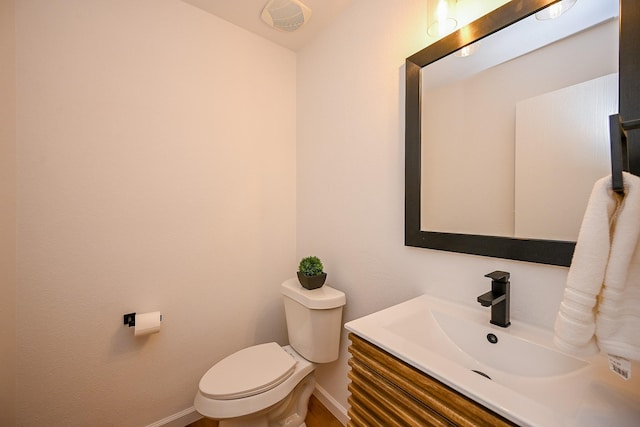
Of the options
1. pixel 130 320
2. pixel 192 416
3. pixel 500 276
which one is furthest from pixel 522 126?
pixel 192 416

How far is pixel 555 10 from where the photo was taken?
767 millimetres

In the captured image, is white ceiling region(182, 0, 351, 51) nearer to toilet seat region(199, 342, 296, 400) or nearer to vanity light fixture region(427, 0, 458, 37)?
vanity light fixture region(427, 0, 458, 37)

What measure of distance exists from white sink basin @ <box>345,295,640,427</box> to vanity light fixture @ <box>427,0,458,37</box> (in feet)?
3.53

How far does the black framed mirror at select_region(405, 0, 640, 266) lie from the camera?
0.64 metres

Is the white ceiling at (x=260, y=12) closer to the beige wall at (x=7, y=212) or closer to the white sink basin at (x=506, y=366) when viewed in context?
the beige wall at (x=7, y=212)

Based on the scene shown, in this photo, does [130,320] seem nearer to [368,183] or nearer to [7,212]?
[7,212]

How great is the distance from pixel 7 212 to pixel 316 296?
4.40ft

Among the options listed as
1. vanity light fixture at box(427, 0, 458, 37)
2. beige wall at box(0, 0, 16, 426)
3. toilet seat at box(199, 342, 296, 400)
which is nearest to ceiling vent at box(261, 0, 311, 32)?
vanity light fixture at box(427, 0, 458, 37)

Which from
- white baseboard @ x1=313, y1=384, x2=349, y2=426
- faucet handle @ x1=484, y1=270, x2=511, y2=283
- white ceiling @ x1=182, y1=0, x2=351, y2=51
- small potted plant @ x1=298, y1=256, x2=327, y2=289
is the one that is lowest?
white baseboard @ x1=313, y1=384, x2=349, y2=426

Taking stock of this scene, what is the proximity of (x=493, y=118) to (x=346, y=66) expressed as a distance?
88 cm

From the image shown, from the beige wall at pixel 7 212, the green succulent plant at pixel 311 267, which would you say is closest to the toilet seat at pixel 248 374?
the green succulent plant at pixel 311 267

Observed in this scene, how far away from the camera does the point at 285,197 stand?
184cm

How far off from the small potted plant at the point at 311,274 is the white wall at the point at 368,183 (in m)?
0.16

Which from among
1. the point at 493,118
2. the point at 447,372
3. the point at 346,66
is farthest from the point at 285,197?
the point at 447,372
